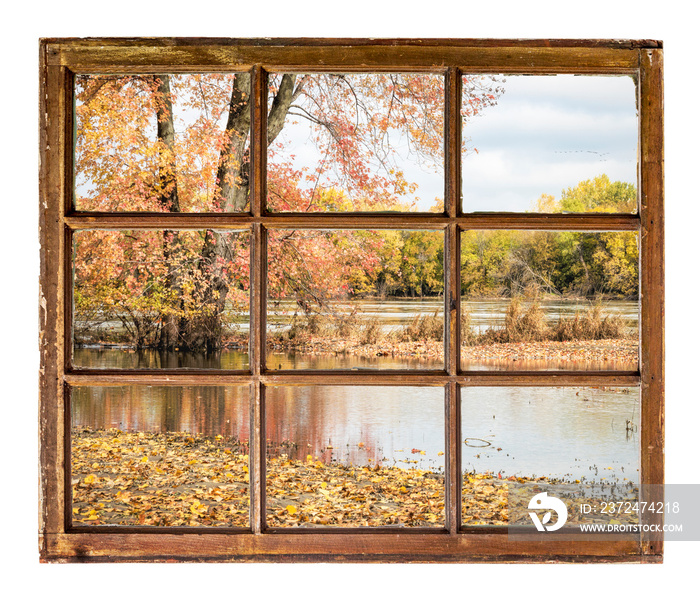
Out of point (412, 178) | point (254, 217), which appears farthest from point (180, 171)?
point (254, 217)

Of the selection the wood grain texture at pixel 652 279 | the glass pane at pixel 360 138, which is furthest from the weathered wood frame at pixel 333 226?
the glass pane at pixel 360 138

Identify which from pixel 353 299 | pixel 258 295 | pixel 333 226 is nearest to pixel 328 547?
pixel 258 295

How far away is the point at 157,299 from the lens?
285cm

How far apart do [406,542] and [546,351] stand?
8.05 ft

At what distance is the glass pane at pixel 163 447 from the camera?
2.82 m

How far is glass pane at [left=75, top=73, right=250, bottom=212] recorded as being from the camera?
281 cm

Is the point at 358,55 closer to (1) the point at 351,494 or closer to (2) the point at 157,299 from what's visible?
(2) the point at 157,299

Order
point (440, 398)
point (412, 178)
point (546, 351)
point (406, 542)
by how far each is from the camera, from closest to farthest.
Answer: point (406, 542) < point (412, 178) < point (440, 398) < point (546, 351)

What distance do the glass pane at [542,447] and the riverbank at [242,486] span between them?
18mm

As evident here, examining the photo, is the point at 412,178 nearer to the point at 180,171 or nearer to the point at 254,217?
the point at 180,171

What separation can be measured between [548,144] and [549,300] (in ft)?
3.04

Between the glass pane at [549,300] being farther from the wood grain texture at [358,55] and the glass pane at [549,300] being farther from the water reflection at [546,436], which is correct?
the wood grain texture at [358,55]

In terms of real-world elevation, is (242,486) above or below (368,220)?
below
